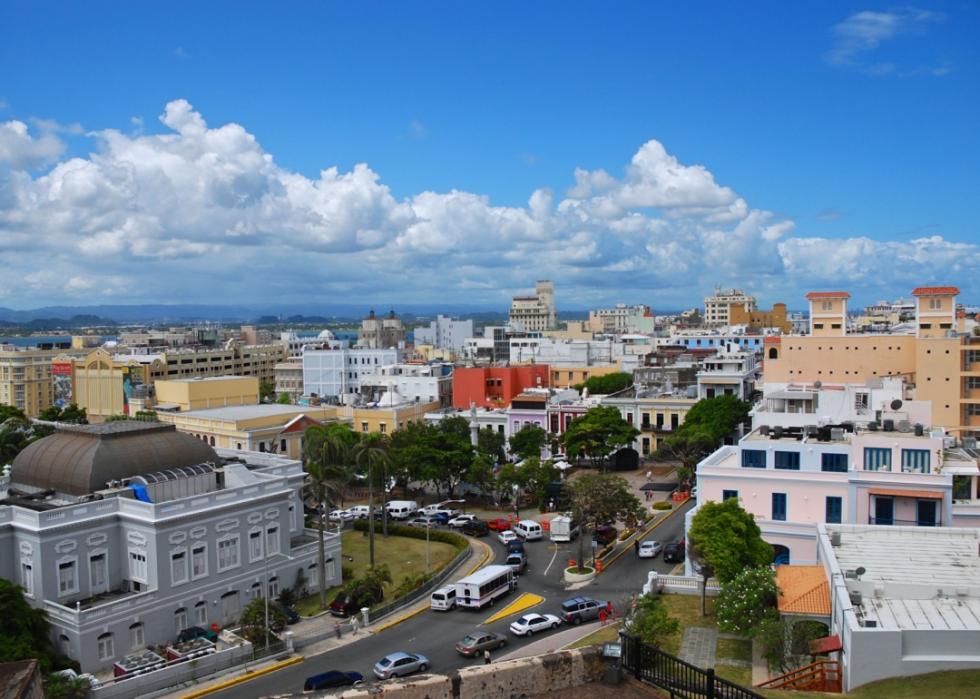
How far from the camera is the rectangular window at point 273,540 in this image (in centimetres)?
4397

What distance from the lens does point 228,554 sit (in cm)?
4181

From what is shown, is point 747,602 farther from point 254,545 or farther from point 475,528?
point 475,528

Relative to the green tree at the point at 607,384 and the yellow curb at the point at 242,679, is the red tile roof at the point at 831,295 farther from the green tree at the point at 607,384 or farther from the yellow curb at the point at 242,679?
the yellow curb at the point at 242,679

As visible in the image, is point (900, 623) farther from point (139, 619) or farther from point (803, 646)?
point (139, 619)

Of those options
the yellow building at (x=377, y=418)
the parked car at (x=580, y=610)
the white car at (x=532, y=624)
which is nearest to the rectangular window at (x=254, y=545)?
the white car at (x=532, y=624)

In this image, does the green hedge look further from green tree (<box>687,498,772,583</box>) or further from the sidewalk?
green tree (<box>687,498,772,583</box>)

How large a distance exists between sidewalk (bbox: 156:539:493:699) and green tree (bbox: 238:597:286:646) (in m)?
0.95

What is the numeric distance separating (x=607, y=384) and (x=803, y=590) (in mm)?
66998

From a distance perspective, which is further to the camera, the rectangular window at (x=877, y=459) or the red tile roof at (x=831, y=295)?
the red tile roof at (x=831, y=295)

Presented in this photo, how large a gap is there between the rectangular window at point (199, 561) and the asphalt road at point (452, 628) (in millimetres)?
6266

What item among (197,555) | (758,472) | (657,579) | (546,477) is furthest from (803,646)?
(546,477)

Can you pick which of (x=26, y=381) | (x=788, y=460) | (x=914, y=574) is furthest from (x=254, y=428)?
(x=26, y=381)

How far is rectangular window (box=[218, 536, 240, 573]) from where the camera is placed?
41.4 m

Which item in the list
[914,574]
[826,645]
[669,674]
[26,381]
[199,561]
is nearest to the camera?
[669,674]
